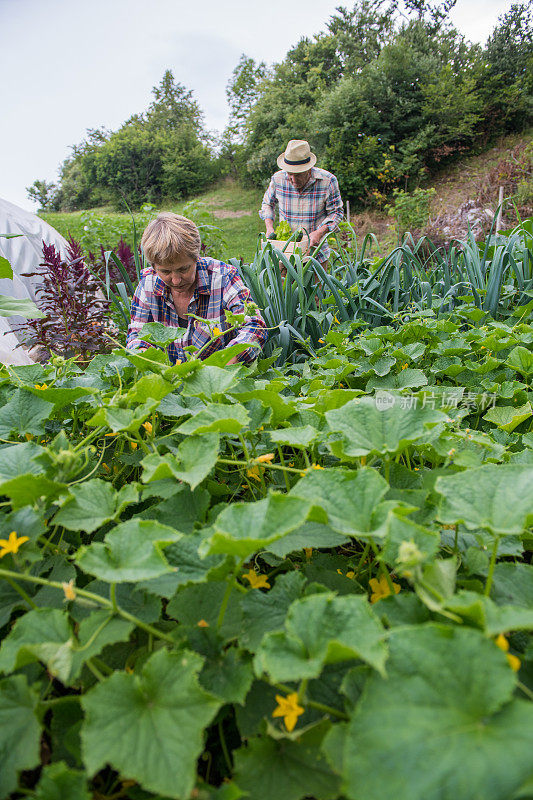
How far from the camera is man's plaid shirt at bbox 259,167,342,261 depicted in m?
5.10

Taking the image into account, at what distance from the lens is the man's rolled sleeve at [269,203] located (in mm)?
5339

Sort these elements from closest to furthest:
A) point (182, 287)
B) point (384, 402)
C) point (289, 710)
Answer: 1. point (289, 710)
2. point (384, 402)
3. point (182, 287)

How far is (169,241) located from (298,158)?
10.9 ft

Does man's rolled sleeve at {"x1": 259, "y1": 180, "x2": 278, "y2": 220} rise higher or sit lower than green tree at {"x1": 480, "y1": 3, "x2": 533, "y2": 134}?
lower

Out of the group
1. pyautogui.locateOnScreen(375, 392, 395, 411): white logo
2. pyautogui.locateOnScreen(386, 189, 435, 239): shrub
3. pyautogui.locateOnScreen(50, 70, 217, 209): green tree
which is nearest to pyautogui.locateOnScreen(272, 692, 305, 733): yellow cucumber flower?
pyautogui.locateOnScreen(375, 392, 395, 411): white logo

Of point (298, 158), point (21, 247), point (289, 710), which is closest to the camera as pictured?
point (289, 710)

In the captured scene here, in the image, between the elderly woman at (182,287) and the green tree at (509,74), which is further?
the green tree at (509,74)

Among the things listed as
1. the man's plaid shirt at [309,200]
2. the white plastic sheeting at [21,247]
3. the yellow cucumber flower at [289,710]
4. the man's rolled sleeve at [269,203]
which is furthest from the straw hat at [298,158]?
the yellow cucumber flower at [289,710]

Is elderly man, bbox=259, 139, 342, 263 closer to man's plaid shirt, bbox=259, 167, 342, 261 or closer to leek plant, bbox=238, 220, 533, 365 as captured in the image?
man's plaid shirt, bbox=259, 167, 342, 261

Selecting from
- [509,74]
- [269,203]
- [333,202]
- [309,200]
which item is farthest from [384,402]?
[509,74]

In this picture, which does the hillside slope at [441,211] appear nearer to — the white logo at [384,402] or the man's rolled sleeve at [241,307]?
the man's rolled sleeve at [241,307]

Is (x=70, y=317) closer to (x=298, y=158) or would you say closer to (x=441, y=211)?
(x=298, y=158)

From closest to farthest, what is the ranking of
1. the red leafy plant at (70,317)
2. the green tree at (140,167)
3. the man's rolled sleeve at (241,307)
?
the man's rolled sleeve at (241,307) → the red leafy plant at (70,317) → the green tree at (140,167)

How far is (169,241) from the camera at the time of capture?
243 cm
